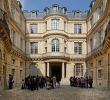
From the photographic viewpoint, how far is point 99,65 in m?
33.0

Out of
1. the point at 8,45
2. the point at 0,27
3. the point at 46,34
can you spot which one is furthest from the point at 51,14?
the point at 0,27

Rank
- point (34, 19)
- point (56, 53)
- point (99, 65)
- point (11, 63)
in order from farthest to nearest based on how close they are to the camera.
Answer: point (34, 19)
point (56, 53)
point (99, 65)
point (11, 63)

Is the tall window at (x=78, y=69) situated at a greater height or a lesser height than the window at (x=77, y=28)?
lesser

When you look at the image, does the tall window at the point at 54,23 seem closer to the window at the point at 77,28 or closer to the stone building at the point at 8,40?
the window at the point at 77,28

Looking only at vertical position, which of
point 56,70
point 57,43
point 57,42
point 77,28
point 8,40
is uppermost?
point 77,28

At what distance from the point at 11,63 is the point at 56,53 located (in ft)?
38.5

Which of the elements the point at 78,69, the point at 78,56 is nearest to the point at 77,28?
the point at 78,56

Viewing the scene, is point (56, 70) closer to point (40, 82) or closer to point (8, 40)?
point (40, 82)

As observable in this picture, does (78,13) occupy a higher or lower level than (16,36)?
higher

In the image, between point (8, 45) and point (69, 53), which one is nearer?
point (8, 45)

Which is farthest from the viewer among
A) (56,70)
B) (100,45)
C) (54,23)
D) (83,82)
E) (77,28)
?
(56,70)

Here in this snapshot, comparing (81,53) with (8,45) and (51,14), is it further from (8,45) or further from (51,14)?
(8,45)

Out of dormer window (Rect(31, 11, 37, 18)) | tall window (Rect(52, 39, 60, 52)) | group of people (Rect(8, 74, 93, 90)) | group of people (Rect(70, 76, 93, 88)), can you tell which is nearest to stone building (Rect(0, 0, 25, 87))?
group of people (Rect(8, 74, 93, 90))

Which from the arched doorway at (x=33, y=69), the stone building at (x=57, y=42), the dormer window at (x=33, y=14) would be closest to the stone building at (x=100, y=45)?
the stone building at (x=57, y=42)
